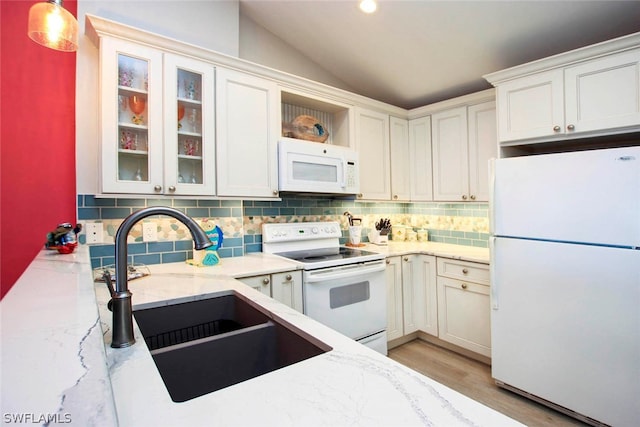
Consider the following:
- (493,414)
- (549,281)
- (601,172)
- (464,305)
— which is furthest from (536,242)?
(493,414)

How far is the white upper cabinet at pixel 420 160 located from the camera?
3076mm

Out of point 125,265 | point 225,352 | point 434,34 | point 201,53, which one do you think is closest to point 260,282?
point 225,352

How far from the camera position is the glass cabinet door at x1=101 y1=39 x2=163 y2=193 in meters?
1.70

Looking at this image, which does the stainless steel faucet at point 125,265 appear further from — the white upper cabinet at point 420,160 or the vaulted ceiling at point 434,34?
the white upper cabinet at point 420,160

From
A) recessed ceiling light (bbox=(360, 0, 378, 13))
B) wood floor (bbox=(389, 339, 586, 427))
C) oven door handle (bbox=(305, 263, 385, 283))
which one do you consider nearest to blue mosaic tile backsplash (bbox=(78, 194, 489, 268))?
oven door handle (bbox=(305, 263, 385, 283))

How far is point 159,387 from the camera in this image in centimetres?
62

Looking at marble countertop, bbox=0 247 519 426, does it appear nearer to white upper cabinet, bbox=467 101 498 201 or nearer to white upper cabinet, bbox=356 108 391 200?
white upper cabinet, bbox=356 108 391 200

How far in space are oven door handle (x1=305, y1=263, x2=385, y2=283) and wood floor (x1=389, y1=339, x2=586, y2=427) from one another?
2.75ft

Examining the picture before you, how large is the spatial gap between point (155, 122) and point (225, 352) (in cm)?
146

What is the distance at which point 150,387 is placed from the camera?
618 millimetres

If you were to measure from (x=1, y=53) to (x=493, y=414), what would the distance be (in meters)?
2.98

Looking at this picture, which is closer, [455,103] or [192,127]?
[192,127]

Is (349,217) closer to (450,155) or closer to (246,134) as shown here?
(450,155)

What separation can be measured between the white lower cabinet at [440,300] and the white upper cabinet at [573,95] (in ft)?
3.40
